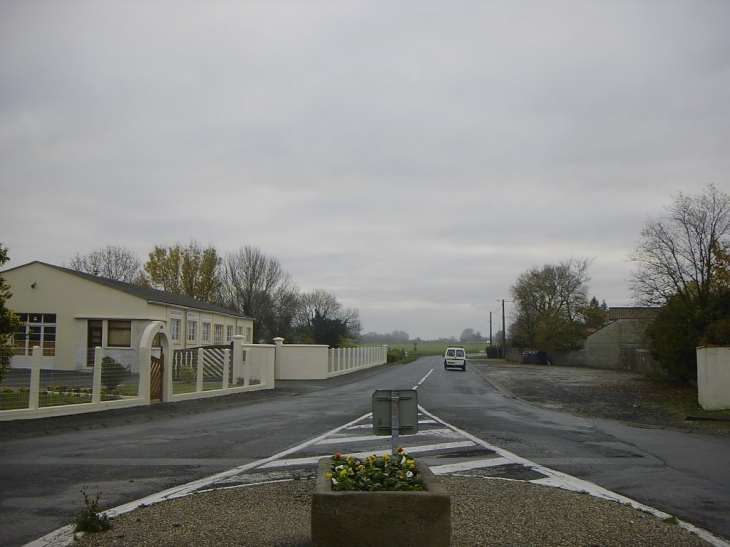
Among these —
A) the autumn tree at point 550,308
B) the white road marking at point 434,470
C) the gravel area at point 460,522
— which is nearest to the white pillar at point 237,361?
the white road marking at point 434,470

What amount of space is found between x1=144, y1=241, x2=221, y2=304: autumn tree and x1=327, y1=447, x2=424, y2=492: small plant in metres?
59.8

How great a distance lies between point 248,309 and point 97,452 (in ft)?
193

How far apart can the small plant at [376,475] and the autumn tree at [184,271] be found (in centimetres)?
5981

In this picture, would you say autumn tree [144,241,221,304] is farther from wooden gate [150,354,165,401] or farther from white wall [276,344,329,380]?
wooden gate [150,354,165,401]

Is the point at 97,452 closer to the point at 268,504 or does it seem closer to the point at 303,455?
the point at 303,455

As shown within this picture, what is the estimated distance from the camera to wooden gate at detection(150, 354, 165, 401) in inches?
762

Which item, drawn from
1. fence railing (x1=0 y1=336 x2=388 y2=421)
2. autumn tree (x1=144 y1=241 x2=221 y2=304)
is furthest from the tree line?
fence railing (x1=0 y1=336 x2=388 y2=421)

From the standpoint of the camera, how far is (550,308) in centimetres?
7725

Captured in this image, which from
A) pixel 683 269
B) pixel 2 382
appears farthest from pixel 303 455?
pixel 683 269

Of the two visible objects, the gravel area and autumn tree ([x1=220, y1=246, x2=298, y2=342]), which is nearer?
the gravel area

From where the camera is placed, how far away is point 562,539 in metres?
5.93

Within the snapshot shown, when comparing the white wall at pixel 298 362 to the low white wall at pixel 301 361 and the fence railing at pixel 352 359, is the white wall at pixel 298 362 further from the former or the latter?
the fence railing at pixel 352 359

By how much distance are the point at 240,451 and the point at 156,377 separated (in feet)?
31.0

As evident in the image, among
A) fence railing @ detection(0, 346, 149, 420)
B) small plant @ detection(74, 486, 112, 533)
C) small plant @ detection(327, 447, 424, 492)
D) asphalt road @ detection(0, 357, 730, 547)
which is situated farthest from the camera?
fence railing @ detection(0, 346, 149, 420)
